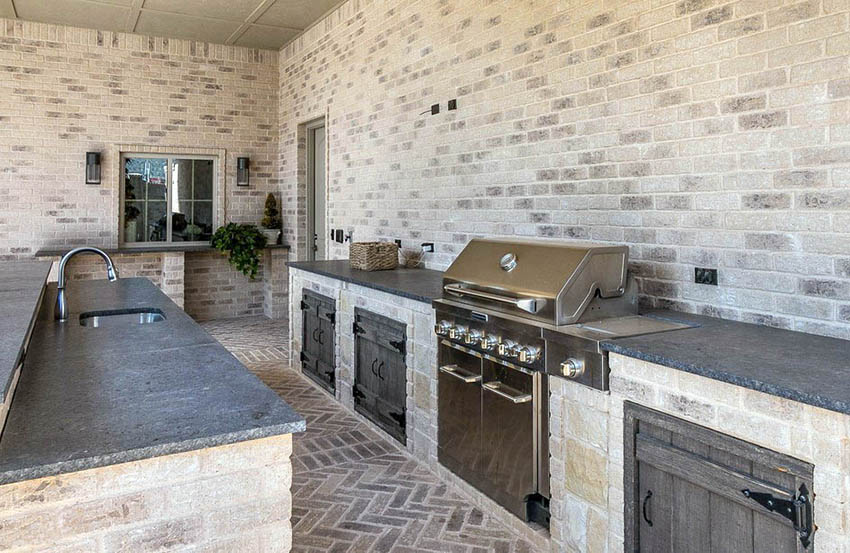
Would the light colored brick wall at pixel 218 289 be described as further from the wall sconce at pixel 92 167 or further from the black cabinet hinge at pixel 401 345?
the black cabinet hinge at pixel 401 345

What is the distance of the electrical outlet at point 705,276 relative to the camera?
9.15ft

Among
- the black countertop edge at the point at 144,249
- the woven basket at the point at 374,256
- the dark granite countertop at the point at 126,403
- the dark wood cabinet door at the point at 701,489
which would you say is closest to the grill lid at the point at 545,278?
the dark wood cabinet door at the point at 701,489

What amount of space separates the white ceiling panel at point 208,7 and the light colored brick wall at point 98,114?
123 centimetres

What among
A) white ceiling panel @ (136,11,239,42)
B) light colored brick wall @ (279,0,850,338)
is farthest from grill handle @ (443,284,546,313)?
white ceiling panel @ (136,11,239,42)

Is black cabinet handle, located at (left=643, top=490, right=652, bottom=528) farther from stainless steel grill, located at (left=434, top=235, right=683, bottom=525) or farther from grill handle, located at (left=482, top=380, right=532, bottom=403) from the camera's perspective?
grill handle, located at (left=482, top=380, right=532, bottom=403)

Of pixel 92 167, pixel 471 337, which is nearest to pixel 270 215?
pixel 92 167

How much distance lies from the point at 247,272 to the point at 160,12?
123 inches

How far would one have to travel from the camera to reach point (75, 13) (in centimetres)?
678

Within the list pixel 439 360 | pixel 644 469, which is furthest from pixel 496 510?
pixel 644 469

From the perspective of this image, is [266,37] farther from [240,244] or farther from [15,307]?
[15,307]

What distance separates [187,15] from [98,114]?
5.61 ft

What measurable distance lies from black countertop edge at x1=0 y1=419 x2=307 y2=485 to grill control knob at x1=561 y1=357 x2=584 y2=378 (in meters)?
1.21

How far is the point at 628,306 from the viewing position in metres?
2.85

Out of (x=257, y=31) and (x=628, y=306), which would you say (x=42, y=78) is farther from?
(x=628, y=306)
